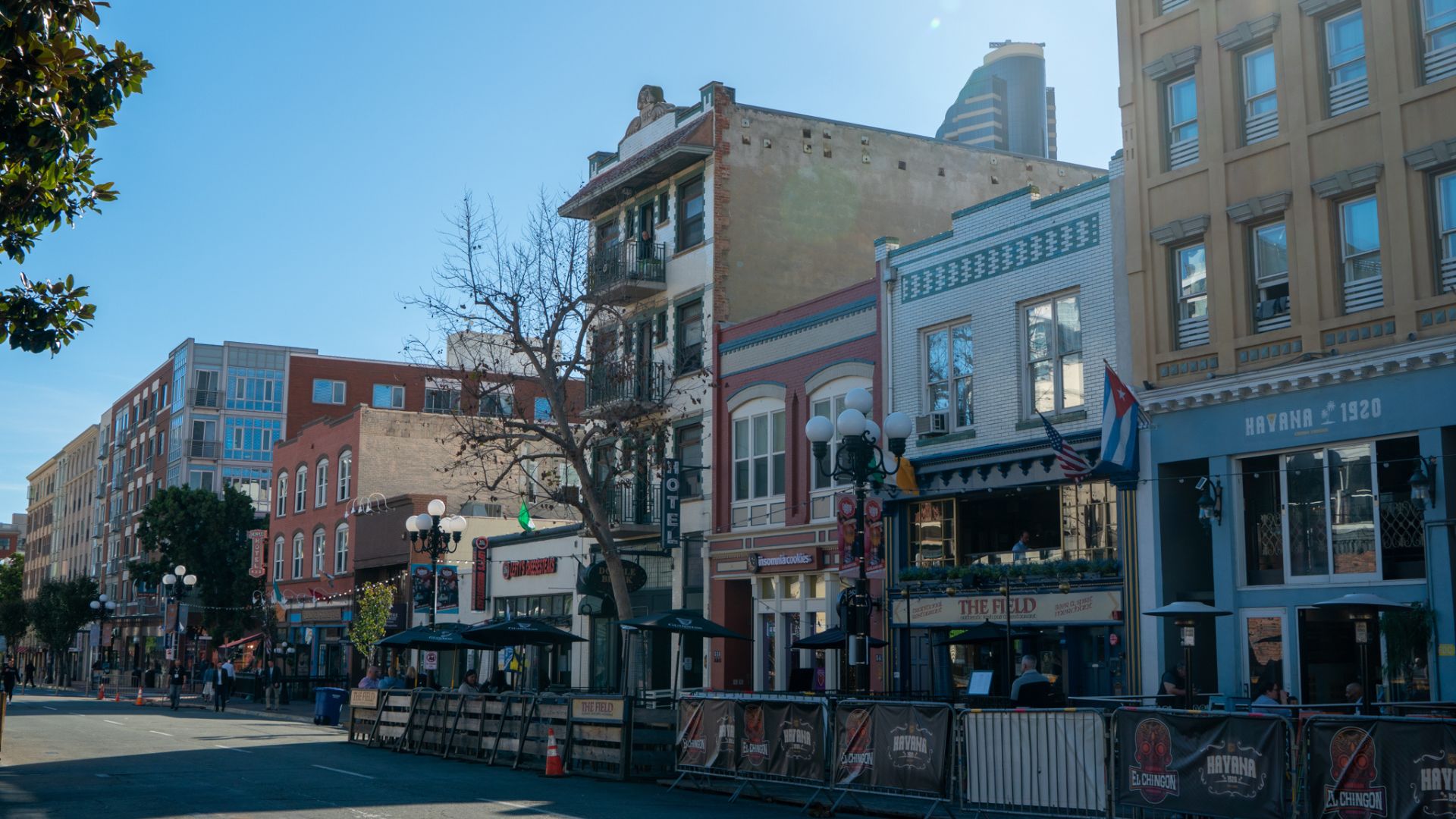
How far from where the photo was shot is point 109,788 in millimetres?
17938

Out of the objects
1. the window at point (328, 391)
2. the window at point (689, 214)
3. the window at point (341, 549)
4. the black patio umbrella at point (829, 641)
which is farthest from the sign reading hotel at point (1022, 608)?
the window at point (328, 391)

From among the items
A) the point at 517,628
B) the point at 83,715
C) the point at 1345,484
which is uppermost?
the point at 1345,484

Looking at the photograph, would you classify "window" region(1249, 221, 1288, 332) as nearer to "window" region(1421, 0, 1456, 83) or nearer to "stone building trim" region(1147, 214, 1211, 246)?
"stone building trim" region(1147, 214, 1211, 246)

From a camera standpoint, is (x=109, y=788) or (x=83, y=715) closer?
(x=109, y=788)

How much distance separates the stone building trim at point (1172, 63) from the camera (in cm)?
2289

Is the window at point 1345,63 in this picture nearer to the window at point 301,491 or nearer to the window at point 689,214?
the window at point 689,214

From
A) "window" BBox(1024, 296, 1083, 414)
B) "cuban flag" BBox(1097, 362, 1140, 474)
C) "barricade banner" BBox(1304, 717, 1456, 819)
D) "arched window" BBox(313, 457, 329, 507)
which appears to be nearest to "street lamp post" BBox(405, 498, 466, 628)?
"window" BBox(1024, 296, 1083, 414)

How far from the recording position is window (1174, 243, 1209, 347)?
73.2ft

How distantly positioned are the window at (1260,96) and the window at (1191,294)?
6.37ft

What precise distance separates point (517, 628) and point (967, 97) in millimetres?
140663

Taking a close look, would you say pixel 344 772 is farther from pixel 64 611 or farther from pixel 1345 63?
pixel 64 611

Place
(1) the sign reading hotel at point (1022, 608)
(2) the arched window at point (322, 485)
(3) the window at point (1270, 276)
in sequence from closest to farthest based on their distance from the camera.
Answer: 1. (3) the window at point (1270, 276)
2. (1) the sign reading hotel at point (1022, 608)
3. (2) the arched window at point (322, 485)

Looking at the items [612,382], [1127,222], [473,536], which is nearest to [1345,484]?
[1127,222]

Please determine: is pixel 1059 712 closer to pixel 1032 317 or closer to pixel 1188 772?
pixel 1188 772
